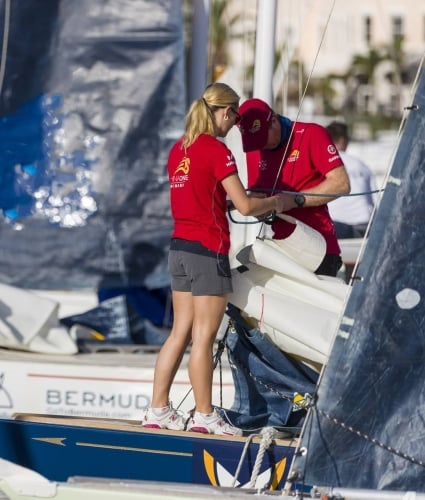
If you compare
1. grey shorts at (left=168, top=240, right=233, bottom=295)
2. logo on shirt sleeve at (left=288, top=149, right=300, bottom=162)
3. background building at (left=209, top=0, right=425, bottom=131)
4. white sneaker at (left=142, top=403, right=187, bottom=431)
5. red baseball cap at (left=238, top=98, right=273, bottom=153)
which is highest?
red baseball cap at (left=238, top=98, right=273, bottom=153)

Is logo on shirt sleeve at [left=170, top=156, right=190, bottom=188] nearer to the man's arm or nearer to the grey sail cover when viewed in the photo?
the man's arm

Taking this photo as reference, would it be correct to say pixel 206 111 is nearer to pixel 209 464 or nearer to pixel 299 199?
pixel 299 199

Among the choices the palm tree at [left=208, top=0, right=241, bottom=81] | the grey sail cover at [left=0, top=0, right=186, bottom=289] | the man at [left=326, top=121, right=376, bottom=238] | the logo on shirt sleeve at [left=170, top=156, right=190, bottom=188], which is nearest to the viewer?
the logo on shirt sleeve at [left=170, top=156, right=190, bottom=188]

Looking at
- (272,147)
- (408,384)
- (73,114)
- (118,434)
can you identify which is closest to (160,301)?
(73,114)

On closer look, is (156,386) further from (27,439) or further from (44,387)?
(44,387)

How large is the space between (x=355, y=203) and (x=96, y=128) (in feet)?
6.43

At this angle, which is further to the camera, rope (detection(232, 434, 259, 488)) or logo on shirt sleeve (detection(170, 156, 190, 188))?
logo on shirt sleeve (detection(170, 156, 190, 188))

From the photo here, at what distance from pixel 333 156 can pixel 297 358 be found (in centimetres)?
93

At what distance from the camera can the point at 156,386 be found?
5.34m

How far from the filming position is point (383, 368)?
14.7 ft

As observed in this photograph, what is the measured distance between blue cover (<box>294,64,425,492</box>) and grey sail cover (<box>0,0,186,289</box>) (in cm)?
468

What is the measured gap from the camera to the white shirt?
8.69m

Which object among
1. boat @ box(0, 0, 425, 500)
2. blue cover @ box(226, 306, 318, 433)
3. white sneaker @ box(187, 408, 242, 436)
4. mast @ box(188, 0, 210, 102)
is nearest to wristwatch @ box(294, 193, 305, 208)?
boat @ box(0, 0, 425, 500)

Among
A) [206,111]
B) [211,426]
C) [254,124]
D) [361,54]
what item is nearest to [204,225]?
[206,111]
